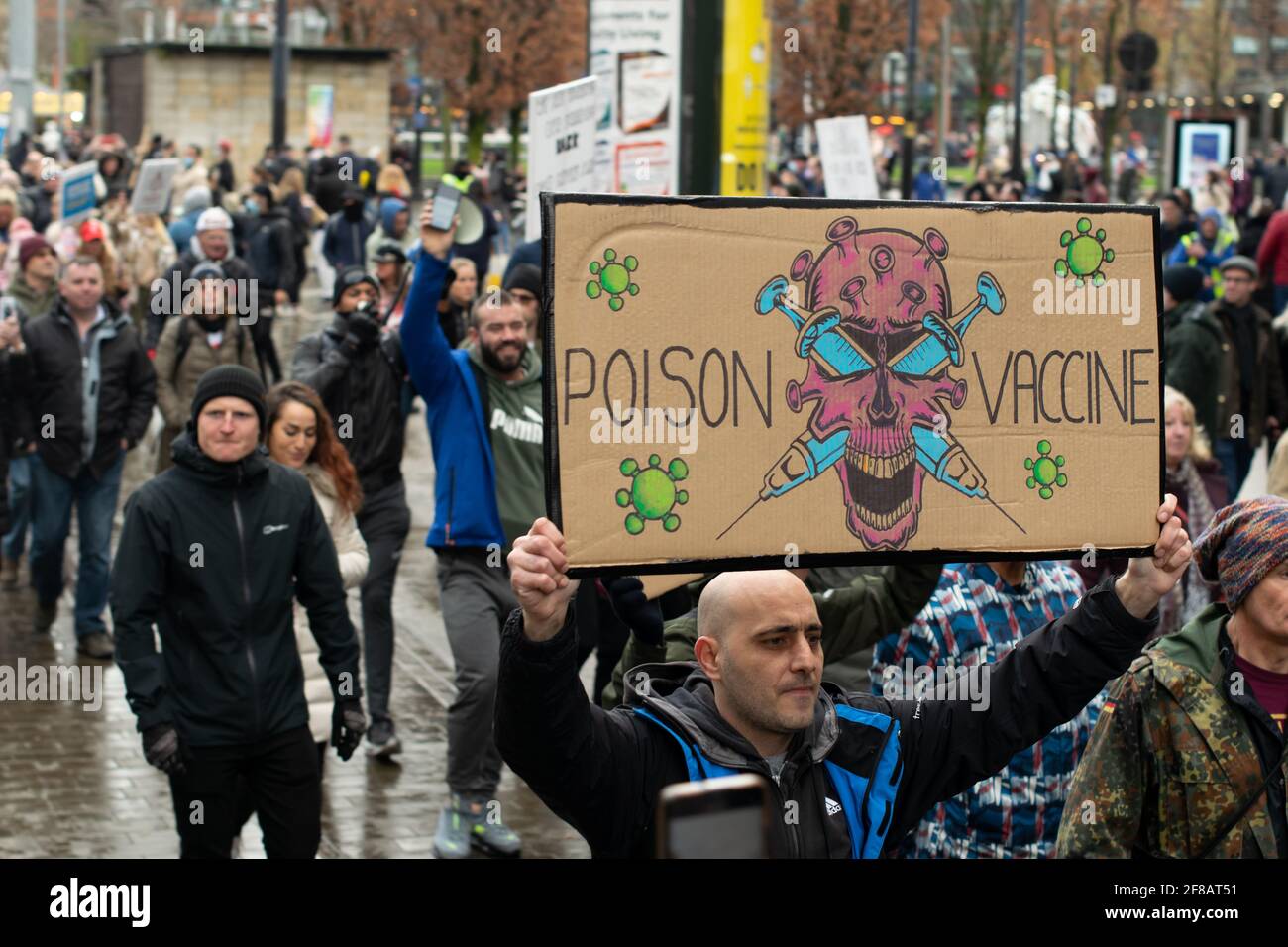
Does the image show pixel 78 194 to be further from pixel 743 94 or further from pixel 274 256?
pixel 743 94

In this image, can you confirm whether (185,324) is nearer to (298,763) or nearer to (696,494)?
(298,763)

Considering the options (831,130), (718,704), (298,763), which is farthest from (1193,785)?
(831,130)

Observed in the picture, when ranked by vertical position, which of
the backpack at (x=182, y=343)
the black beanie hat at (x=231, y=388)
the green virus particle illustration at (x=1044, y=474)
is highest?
the green virus particle illustration at (x=1044, y=474)

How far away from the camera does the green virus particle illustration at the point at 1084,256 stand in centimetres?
405

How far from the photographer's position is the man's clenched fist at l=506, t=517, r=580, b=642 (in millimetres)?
3637

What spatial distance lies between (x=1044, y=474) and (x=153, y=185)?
1567 centimetres

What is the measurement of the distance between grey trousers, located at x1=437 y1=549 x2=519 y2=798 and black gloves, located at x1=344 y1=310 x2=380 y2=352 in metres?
1.82

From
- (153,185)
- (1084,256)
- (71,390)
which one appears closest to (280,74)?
(153,185)

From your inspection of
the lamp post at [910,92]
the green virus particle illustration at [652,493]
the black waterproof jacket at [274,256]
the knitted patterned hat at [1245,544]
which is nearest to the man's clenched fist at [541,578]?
the green virus particle illustration at [652,493]

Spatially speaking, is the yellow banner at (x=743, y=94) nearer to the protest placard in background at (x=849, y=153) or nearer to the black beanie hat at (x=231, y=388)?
the protest placard in background at (x=849, y=153)

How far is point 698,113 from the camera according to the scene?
1188 centimetres

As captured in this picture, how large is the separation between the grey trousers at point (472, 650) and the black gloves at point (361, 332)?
182 centimetres

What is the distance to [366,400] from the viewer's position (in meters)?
9.51

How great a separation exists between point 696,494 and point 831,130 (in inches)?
448
